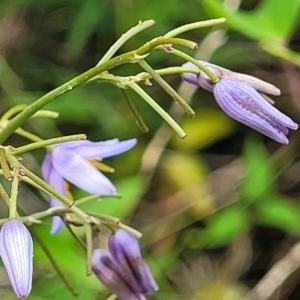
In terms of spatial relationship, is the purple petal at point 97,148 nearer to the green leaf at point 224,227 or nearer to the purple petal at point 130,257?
the purple petal at point 130,257

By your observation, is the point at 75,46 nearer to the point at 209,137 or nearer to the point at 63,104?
the point at 63,104

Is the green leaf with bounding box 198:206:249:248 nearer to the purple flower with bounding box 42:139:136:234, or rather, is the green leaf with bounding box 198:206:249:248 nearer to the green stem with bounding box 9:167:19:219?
the purple flower with bounding box 42:139:136:234

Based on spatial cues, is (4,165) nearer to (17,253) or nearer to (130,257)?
(17,253)

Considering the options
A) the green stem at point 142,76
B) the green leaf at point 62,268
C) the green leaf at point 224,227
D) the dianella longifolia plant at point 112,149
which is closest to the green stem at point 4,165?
the dianella longifolia plant at point 112,149

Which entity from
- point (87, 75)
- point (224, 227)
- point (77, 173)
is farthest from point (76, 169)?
point (224, 227)

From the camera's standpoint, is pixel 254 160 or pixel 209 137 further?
pixel 209 137

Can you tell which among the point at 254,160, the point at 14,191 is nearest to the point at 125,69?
the point at 254,160
